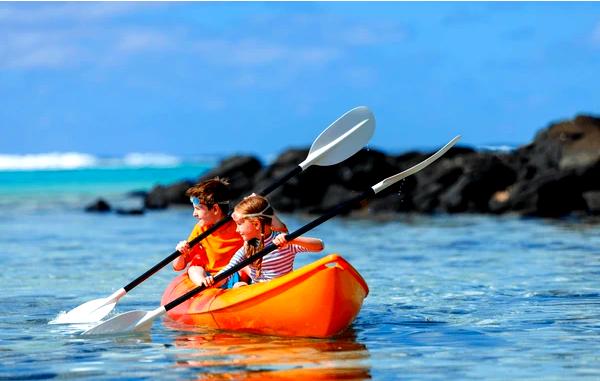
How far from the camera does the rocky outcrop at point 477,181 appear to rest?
Result: 70.4 feet

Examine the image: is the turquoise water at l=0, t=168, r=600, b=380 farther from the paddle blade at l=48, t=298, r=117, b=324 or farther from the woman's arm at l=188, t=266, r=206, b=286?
the woman's arm at l=188, t=266, r=206, b=286

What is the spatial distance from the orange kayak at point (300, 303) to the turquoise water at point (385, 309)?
93 millimetres

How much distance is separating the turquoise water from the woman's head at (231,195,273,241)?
0.54 metres

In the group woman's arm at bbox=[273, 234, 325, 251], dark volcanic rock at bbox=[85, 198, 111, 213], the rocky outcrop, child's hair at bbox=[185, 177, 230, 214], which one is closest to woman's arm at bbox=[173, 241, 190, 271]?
child's hair at bbox=[185, 177, 230, 214]

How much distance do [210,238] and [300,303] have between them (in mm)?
1594

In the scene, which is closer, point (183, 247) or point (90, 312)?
point (183, 247)

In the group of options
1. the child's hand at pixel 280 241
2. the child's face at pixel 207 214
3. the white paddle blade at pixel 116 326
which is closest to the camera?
the child's hand at pixel 280 241

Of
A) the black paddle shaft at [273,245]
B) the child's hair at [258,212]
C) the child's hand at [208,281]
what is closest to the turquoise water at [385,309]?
the black paddle shaft at [273,245]

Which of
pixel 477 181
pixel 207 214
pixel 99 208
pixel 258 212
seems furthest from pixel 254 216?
pixel 99 208

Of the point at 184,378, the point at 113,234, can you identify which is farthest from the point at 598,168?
the point at 184,378

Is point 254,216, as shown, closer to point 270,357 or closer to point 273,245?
point 273,245

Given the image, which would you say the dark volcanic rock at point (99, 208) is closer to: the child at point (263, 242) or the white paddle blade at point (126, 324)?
the white paddle blade at point (126, 324)

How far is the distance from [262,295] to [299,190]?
1679 cm

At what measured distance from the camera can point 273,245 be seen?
8.00m
